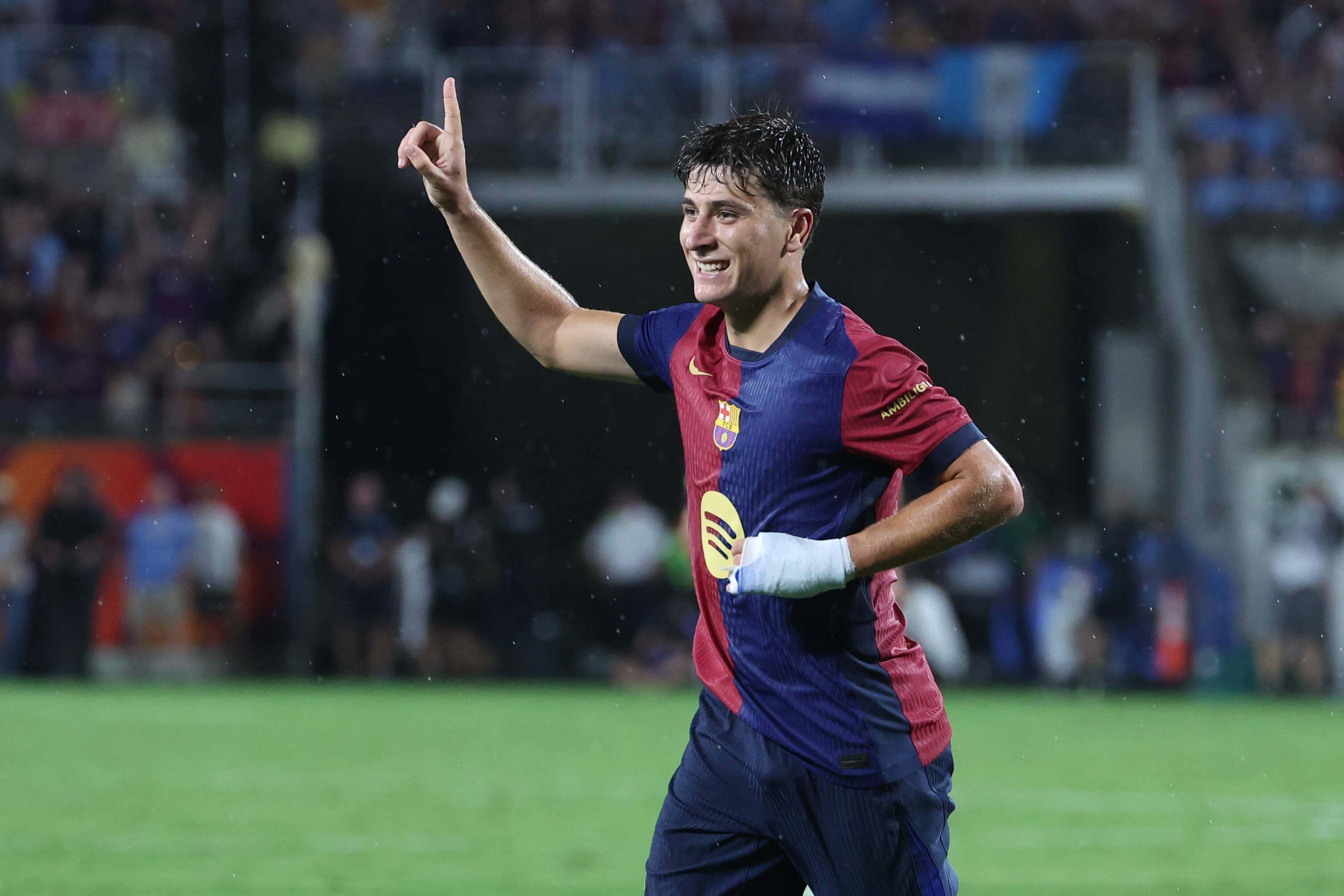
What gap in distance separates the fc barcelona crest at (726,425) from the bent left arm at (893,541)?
279 mm

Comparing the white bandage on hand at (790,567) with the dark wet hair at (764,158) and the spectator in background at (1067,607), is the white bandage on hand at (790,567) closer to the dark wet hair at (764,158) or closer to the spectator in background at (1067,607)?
the dark wet hair at (764,158)

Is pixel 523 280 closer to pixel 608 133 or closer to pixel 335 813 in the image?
pixel 335 813

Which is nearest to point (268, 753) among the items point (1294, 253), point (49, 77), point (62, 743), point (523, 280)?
point (62, 743)

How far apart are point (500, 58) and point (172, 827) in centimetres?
1174

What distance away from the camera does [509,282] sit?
4434 mm

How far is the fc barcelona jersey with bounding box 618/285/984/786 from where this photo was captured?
368 cm

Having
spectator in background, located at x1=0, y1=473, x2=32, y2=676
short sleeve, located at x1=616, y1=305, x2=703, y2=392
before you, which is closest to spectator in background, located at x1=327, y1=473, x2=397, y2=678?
spectator in background, located at x1=0, y1=473, x2=32, y2=676

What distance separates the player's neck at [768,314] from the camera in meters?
3.87

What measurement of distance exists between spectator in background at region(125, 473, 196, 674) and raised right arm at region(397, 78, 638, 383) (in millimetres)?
13496

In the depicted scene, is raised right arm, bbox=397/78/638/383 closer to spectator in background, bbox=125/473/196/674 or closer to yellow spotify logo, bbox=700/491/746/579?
yellow spotify logo, bbox=700/491/746/579

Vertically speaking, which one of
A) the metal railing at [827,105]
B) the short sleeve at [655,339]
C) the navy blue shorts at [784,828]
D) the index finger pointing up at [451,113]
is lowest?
the navy blue shorts at [784,828]

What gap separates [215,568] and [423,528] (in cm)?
188

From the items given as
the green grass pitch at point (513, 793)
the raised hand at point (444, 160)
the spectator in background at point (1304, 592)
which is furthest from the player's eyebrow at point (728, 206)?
the spectator in background at point (1304, 592)

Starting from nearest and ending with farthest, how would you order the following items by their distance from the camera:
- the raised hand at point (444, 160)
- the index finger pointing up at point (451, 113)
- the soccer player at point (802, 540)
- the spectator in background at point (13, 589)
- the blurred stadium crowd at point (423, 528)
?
the soccer player at point (802, 540), the raised hand at point (444, 160), the index finger pointing up at point (451, 113), the spectator in background at point (13, 589), the blurred stadium crowd at point (423, 528)
